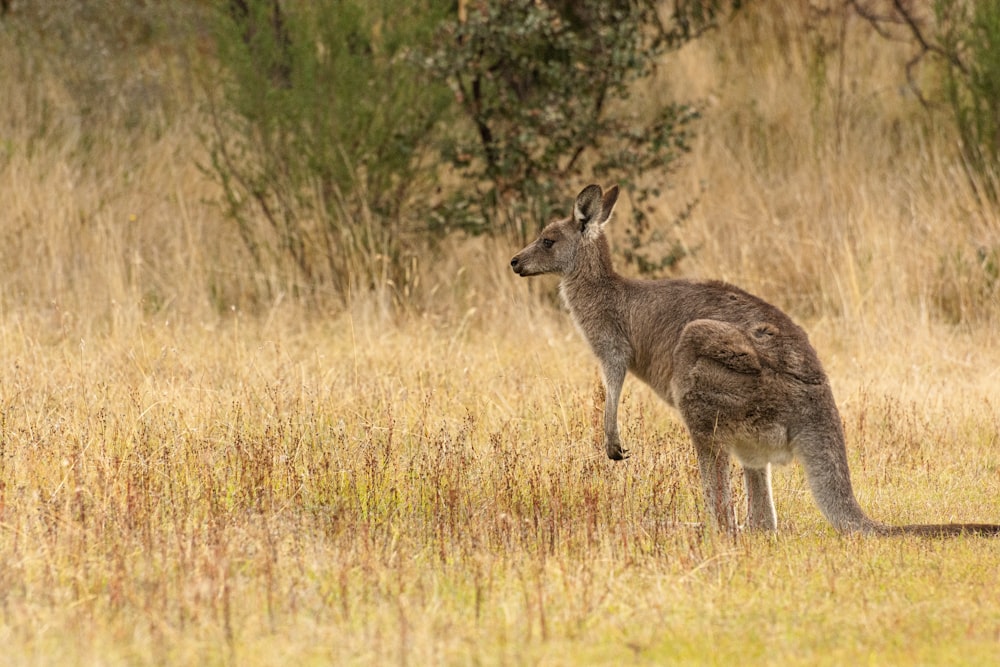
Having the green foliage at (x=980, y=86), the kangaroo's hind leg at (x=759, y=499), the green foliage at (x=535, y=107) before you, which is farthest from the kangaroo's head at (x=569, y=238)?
the green foliage at (x=980, y=86)

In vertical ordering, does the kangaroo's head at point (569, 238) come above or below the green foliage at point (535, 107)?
below

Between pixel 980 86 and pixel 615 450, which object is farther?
pixel 980 86

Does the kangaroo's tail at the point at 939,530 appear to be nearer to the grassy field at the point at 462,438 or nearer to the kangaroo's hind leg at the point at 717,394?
the grassy field at the point at 462,438

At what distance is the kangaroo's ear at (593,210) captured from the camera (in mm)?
7602

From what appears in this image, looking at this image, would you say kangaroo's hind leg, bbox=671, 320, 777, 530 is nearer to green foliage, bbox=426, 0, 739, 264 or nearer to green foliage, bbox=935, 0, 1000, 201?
green foliage, bbox=426, 0, 739, 264

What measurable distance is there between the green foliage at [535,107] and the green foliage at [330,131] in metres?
0.39

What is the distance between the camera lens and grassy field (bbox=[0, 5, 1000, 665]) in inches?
192

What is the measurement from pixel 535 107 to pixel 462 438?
610 cm

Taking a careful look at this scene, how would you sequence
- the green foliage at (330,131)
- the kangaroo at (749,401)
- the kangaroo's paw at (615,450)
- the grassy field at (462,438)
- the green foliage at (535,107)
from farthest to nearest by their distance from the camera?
the green foliage at (535,107), the green foliage at (330,131), the kangaroo's paw at (615,450), the kangaroo at (749,401), the grassy field at (462,438)

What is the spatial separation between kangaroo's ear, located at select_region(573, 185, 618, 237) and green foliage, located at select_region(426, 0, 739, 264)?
4.61 metres

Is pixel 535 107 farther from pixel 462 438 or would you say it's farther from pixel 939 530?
pixel 939 530

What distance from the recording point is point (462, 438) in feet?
23.5

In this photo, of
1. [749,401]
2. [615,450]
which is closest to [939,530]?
[749,401]

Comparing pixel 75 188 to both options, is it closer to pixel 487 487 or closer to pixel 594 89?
pixel 594 89
